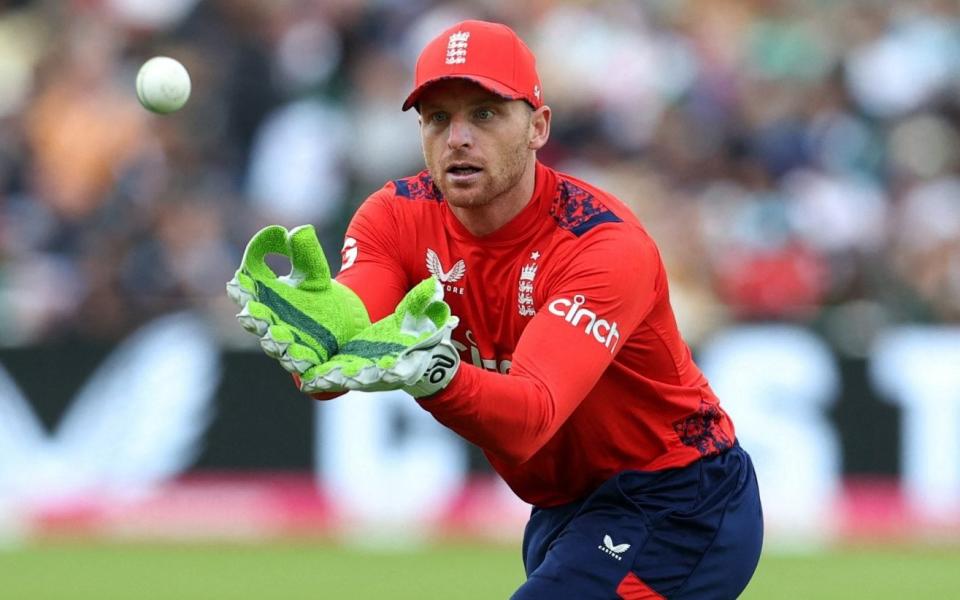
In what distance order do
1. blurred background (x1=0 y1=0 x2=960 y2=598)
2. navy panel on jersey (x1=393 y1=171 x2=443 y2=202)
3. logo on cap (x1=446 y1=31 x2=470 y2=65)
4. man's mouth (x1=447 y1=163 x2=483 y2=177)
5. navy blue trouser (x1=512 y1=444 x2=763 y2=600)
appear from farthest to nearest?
1. blurred background (x1=0 y1=0 x2=960 y2=598)
2. navy panel on jersey (x1=393 y1=171 x2=443 y2=202)
3. navy blue trouser (x1=512 y1=444 x2=763 y2=600)
4. man's mouth (x1=447 y1=163 x2=483 y2=177)
5. logo on cap (x1=446 y1=31 x2=470 y2=65)

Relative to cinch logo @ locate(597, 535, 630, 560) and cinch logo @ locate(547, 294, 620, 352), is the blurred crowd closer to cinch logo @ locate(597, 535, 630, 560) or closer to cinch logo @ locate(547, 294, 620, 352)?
cinch logo @ locate(597, 535, 630, 560)

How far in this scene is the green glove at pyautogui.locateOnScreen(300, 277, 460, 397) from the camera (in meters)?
4.61

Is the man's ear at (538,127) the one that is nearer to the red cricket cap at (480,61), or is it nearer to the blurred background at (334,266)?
the red cricket cap at (480,61)

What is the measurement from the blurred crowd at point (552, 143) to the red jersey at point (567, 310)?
6.83 meters

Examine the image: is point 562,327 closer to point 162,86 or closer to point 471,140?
point 471,140

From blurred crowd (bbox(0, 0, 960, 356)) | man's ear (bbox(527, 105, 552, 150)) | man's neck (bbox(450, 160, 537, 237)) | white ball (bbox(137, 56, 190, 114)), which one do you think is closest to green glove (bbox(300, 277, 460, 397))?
man's neck (bbox(450, 160, 537, 237))

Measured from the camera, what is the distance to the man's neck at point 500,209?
571 centimetres

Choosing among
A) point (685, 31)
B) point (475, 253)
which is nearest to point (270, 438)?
point (685, 31)

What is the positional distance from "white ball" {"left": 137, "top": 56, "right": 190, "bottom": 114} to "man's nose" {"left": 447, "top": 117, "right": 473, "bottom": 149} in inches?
45.2

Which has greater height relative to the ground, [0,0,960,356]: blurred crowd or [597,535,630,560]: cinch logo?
[0,0,960,356]: blurred crowd

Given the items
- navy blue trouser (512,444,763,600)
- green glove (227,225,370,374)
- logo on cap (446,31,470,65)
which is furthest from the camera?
navy blue trouser (512,444,763,600)

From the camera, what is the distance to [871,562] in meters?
12.1

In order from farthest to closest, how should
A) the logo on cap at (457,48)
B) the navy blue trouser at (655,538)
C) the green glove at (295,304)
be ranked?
the navy blue trouser at (655,538), the logo on cap at (457,48), the green glove at (295,304)

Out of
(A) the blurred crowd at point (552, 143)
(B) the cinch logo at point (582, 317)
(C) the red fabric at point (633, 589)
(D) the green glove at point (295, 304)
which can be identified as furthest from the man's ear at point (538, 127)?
(A) the blurred crowd at point (552, 143)
